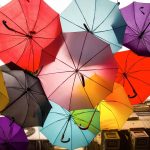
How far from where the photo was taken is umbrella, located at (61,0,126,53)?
207cm

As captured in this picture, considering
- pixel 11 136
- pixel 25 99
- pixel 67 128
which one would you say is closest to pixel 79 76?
pixel 25 99

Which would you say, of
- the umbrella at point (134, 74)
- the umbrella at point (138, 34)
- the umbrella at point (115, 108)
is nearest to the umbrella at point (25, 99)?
the umbrella at point (115, 108)

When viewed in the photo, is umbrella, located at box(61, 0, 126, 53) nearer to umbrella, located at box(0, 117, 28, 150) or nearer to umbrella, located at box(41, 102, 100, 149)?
umbrella, located at box(41, 102, 100, 149)

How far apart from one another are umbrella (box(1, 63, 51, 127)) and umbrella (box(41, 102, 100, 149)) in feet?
0.49

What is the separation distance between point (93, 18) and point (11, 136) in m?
1.16

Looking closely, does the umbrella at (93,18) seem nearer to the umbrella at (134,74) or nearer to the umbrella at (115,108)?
the umbrella at (134,74)

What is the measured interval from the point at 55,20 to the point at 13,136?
100 cm

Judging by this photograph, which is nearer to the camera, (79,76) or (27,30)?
(79,76)

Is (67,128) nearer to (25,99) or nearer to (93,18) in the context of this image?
(25,99)

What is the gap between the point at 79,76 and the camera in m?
1.90

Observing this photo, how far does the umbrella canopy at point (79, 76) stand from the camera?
6.11 ft

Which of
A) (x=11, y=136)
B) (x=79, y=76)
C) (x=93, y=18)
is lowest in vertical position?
(x=11, y=136)

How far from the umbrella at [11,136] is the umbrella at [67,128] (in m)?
0.21

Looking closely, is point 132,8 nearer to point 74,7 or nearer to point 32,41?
point 74,7
